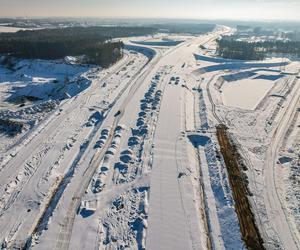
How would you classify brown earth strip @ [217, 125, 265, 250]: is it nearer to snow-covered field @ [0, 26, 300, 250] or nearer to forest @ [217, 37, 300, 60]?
snow-covered field @ [0, 26, 300, 250]

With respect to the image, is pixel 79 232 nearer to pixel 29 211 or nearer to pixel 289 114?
pixel 29 211

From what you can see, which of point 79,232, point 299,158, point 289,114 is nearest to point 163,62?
point 289,114

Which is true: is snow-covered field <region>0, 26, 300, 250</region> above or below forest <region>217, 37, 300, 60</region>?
below

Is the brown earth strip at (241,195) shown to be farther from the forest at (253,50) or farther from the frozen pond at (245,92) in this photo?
the forest at (253,50)

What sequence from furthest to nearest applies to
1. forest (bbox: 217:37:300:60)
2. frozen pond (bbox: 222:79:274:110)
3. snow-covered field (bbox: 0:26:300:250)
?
forest (bbox: 217:37:300:60), frozen pond (bbox: 222:79:274:110), snow-covered field (bbox: 0:26:300:250)

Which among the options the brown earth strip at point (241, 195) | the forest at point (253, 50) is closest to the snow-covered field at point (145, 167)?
the brown earth strip at point (241, 195)

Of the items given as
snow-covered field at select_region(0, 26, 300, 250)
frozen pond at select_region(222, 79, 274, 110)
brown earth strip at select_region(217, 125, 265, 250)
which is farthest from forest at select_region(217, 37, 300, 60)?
brown earth strip at select_region(217, 125, 265, 250)
